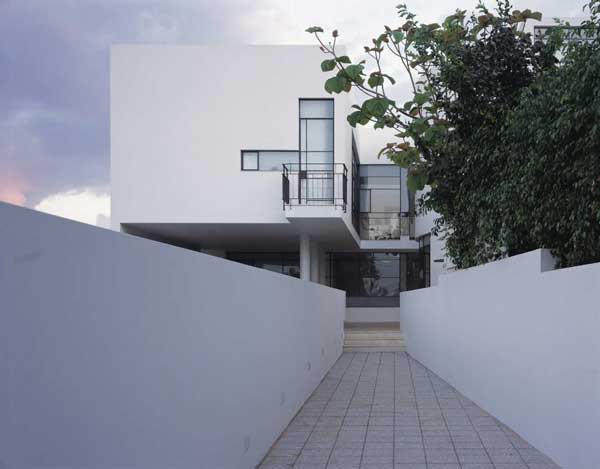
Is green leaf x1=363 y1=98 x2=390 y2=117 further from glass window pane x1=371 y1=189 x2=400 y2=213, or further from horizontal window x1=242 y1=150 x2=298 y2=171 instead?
glass window pane x1=371 y1=189 x2=400 y2=213

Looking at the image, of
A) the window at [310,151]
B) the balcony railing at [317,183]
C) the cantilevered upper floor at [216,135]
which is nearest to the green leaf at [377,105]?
the cantilevered upper floor at [216,135]

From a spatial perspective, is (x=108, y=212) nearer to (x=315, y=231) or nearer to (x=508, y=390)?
(x=315, y=231)

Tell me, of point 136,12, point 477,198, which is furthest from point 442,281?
point 136,12

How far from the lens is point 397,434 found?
20.2ft

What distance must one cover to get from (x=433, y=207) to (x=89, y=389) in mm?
7091

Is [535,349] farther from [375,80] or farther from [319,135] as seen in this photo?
[319,135]

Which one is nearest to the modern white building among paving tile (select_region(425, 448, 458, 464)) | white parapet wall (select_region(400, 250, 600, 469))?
white parapet wall (select_region(400, 250, 600, 469))

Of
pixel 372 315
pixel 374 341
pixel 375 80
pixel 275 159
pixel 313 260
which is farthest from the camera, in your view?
pixel 372 315

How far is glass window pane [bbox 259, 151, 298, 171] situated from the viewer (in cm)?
1527

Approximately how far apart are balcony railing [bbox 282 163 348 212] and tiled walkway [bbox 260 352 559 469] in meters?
6.42

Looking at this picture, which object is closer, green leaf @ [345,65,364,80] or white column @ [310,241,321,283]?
green leaf @ [345,65,364,80]

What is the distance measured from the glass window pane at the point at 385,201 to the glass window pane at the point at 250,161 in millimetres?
9311

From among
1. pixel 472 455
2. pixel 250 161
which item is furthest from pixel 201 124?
pixel 472 455

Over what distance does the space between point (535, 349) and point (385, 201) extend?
18.3 meters
